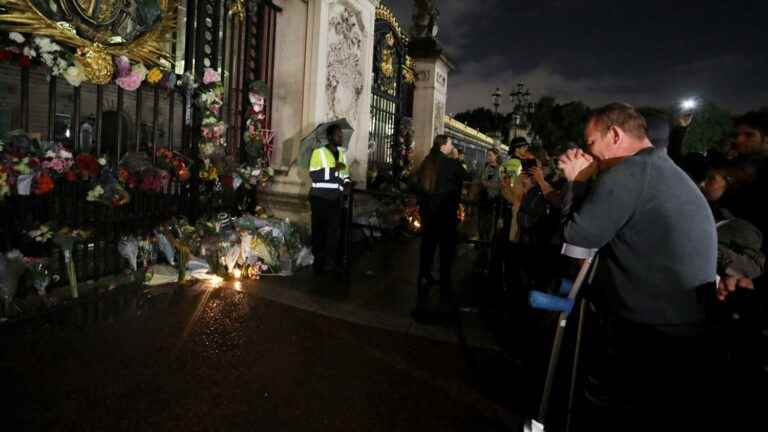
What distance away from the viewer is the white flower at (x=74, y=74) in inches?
166

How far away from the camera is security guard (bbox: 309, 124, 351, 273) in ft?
18.6

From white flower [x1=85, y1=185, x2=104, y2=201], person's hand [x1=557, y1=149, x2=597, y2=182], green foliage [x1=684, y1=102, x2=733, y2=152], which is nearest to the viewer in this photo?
person's hand [x1=557, y1=149, x2=597, y2=182]

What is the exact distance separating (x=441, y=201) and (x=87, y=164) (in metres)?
3.63

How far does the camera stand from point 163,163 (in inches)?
206

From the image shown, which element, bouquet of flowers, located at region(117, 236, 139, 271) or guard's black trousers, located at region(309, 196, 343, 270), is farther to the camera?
guard's black trousers, located at region(309, 196, 343, 270)

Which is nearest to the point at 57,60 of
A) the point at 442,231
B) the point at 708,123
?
Result: the point at 442,231

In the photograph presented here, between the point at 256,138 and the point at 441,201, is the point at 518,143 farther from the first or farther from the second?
the point at 256,138

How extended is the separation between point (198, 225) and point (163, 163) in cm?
82

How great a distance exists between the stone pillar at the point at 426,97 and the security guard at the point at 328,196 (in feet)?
18.9

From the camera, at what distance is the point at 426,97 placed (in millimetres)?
11508

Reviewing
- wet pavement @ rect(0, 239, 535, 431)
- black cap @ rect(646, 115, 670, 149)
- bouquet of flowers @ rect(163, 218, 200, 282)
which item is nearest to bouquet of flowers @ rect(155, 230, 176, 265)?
bouquet of flowers @ rect(163, 218, 200, 282)

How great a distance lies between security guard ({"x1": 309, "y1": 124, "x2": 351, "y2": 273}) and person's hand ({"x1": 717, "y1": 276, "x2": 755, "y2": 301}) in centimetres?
440

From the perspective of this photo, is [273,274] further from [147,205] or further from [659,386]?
[659,386]

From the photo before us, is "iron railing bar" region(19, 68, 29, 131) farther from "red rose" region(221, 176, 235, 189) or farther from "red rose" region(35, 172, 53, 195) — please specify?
"red rose" region(221, 176, 235, 189)
